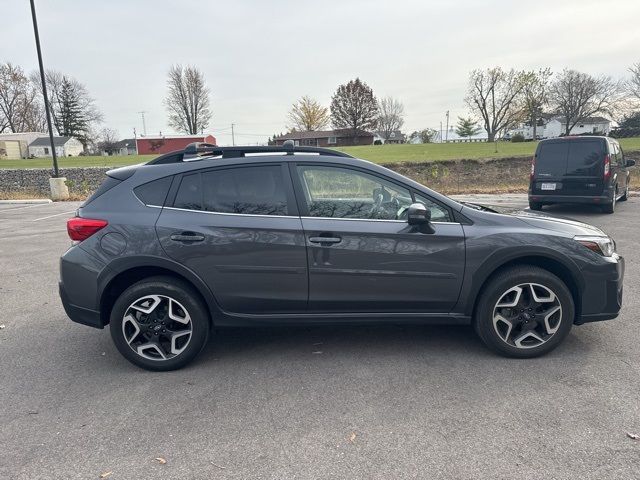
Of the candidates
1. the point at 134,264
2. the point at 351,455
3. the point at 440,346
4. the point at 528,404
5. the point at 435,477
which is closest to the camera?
the point at 435,477

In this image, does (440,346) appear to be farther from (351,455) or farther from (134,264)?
(134,264)

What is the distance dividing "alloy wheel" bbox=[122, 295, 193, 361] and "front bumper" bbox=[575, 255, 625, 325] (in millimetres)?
3142

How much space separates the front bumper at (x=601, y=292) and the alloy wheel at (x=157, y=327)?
10.3ft

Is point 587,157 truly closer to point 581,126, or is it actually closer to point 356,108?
point 356,108

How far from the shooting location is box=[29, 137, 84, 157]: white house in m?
70.1

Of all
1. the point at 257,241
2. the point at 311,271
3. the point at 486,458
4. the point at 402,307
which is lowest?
the point at 486,458

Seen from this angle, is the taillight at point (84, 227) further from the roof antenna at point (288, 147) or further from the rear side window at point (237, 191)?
the roof antenna at point (288, 147)

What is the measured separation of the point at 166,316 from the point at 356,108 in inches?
3308

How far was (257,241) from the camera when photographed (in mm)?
3400

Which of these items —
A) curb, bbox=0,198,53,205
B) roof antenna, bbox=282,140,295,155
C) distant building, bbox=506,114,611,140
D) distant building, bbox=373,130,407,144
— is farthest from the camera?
distant building, bbox=373,130,407,144

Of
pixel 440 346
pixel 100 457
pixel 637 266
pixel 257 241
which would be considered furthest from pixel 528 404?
pixel 637 266

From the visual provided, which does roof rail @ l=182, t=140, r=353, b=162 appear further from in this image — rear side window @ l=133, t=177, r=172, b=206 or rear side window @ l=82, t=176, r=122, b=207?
rear side window @ l=82, t=176, r=122, b=207

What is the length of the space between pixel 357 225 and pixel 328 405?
133 centimetres

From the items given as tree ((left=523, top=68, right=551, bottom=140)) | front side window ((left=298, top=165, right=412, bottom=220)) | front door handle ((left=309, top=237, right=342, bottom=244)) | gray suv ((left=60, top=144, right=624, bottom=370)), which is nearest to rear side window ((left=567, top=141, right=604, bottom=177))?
gray suv ((left=60, top=144, right=624, bottom=370))
